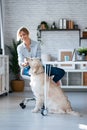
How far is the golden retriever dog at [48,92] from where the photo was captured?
3932 millimetres

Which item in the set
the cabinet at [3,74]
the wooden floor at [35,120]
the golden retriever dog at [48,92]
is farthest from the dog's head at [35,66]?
the cabinet at [3,74]

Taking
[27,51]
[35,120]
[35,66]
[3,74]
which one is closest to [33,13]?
[3,74]

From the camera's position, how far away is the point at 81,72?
7.44 metres

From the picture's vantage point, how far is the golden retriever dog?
3932 millimetres

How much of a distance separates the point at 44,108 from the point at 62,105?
0.24 meters

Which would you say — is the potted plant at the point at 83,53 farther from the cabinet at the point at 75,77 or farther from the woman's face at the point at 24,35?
the cabinet at the point at 75,77

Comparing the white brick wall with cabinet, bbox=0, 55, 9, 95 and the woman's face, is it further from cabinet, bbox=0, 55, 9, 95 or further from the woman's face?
the woman's face

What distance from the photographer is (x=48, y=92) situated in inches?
157

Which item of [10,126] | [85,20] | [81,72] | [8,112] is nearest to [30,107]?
[8,112]

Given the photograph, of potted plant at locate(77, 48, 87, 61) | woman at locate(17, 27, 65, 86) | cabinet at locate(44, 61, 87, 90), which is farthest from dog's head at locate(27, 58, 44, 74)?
cabinet at locate(44, 61, 87, 90)

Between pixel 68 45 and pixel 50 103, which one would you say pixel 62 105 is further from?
pixel 68 45

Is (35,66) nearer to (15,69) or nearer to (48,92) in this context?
(48,92)

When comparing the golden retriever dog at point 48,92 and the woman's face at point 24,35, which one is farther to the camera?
the woman's face at point 24,35

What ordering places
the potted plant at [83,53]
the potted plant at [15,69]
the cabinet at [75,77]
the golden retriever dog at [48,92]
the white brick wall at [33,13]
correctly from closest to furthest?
1. the golden retriever dog at [48,92]
2. the potted plant at [83,53]
3. the cabinet at [75,77]
4. the potted plant at [15,69]
5. the white brick wall at [33,13]
